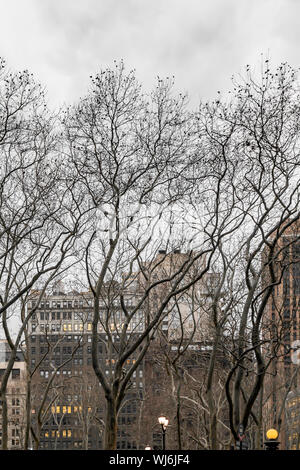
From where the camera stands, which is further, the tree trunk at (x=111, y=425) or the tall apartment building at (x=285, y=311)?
the tall apartment building at (x=285, y=311)

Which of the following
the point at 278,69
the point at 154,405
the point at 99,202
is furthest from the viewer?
the point at 154,405

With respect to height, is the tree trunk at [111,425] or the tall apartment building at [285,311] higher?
the tall apartment building at [285,311]

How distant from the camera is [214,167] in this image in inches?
752

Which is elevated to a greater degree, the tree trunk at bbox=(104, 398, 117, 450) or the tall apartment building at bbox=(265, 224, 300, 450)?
the tall apartment building at bbox=(265, 224, 300, 450)

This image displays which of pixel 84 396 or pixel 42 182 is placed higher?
pixel 42 182

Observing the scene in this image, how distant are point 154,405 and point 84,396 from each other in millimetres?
15497

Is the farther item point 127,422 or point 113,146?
point 127,422

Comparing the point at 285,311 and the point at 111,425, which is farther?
the point at 285,311

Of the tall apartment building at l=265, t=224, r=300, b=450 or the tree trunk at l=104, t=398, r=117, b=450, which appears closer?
the tree trunk at l=104, t=398, r=117, b=450

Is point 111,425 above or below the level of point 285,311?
below
